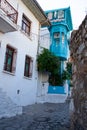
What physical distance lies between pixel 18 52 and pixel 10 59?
75cm

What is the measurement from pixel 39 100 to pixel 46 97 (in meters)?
1.30

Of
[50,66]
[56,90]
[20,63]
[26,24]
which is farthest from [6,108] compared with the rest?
[56,90]

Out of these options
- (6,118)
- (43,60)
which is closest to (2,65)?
(6,118)

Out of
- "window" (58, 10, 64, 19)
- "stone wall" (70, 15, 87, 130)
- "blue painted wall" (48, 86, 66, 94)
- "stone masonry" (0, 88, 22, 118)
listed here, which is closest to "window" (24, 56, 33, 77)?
"blue painted wall" (48, 86, 66, 94)

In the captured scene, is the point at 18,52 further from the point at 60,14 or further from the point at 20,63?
the point at 60,14

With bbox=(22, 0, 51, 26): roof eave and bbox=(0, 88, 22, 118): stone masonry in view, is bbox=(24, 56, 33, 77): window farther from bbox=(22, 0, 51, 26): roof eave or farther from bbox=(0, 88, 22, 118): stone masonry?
bbox=(0, 88, 22, 118): stone masonry

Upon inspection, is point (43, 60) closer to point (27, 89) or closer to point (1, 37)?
point (27, 89)

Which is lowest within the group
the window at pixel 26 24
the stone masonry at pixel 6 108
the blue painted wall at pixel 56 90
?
the stone masonry at pixel 6 108

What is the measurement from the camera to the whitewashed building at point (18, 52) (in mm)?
9312

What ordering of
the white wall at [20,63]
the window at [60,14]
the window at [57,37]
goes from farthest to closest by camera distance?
the window at [60,14] < the window at [57,37] < the white wall at [20,63]

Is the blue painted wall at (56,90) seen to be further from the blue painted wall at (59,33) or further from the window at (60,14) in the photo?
the window at (60,14)

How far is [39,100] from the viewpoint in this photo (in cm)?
1409

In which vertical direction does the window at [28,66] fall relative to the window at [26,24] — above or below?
below

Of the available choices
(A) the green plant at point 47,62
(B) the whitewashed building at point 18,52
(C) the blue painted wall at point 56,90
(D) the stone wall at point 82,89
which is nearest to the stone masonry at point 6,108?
(B) the whitewashed building at point 18,52
